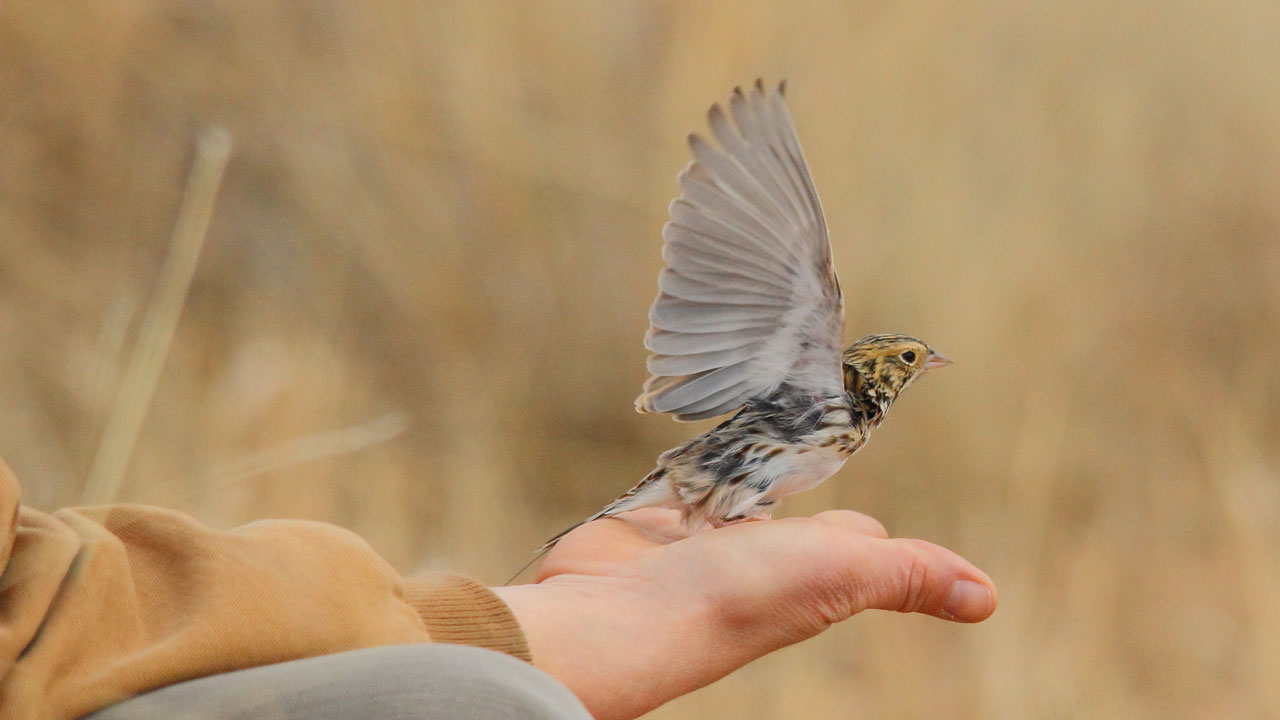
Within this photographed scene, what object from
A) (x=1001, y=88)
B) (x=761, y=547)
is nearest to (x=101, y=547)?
(x=761, y=547)

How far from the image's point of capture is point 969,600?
1.58m

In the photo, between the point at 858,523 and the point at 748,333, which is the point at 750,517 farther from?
the point at 748,333

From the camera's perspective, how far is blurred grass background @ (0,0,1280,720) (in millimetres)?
2803

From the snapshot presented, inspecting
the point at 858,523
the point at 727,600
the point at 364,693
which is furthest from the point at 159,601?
the point at 858,523

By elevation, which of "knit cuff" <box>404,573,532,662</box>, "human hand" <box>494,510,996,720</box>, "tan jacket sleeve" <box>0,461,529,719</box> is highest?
"tan jacket sleeve" <box>0,461,529,719</box>

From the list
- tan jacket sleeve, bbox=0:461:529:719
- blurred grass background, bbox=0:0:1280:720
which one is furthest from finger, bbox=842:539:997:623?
blurred grass background, bbox=0:0:1280:720

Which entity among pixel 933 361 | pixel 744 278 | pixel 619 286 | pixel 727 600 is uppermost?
pixel 744 278

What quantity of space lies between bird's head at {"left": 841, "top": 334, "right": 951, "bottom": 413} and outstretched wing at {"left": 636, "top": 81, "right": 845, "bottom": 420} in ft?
0.33

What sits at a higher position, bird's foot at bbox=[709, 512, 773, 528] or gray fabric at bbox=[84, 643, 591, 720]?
gray fabric at bbox=[84, 643, 591, 720]

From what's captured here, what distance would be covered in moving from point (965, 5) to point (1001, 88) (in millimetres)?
230

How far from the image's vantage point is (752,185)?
1.66m

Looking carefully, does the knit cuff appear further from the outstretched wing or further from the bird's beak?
the bird's beak

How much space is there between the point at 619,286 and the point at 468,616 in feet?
5.64

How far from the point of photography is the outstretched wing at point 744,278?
5.36 ft
